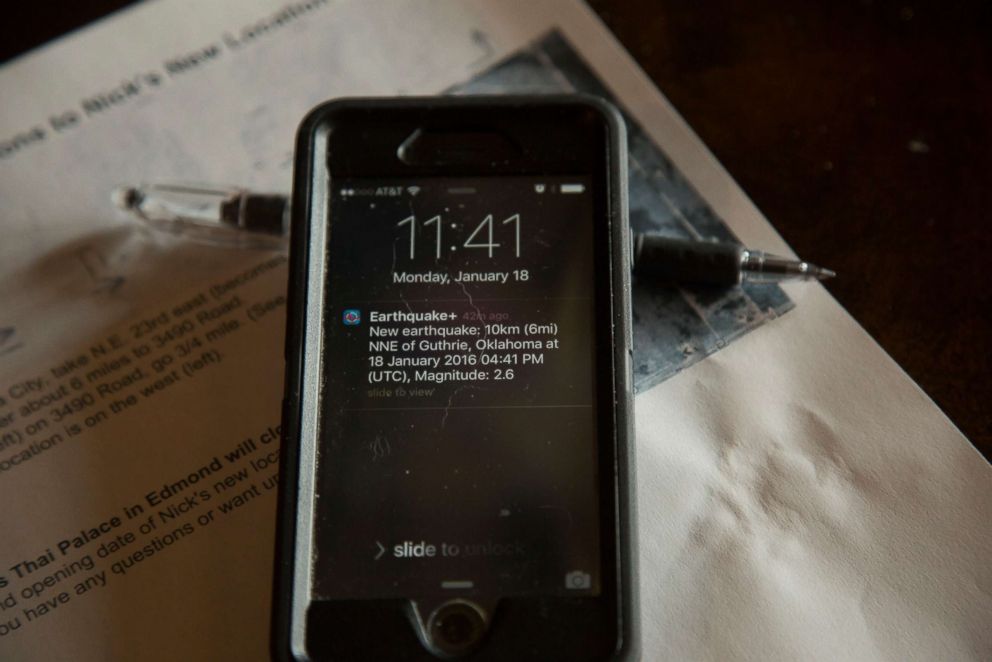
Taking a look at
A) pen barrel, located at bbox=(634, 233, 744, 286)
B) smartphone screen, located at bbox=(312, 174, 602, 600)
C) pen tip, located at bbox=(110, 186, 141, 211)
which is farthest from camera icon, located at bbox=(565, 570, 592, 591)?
pen tip, located at bbox=(110, 186, 141, 211)

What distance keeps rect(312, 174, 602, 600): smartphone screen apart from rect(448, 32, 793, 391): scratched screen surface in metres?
0.05

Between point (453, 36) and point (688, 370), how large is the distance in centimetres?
21

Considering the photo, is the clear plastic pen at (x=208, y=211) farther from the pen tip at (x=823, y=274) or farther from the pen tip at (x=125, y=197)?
the pen tip at (x=823, y=274)

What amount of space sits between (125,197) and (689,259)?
10.9 inches

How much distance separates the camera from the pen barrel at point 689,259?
0.41 meters

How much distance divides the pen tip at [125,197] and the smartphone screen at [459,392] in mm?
117

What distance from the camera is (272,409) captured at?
405mm

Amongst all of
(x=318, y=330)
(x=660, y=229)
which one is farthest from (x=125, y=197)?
(x=660, y=229)

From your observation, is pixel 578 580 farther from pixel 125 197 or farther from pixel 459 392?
pixel 125 197

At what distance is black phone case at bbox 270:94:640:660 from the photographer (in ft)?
1.12

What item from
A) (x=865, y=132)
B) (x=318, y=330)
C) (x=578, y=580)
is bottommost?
(x=578, y=580)

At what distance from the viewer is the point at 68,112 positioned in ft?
1.52

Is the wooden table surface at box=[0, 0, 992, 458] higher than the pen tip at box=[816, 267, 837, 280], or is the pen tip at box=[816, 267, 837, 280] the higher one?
the wooden table surface at box=[0, 0, 992, 458]

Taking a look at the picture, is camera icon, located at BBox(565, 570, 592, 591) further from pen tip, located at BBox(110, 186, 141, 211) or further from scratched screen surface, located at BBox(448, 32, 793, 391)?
pen tip, located at BBox(110, 186, 141, 211)
